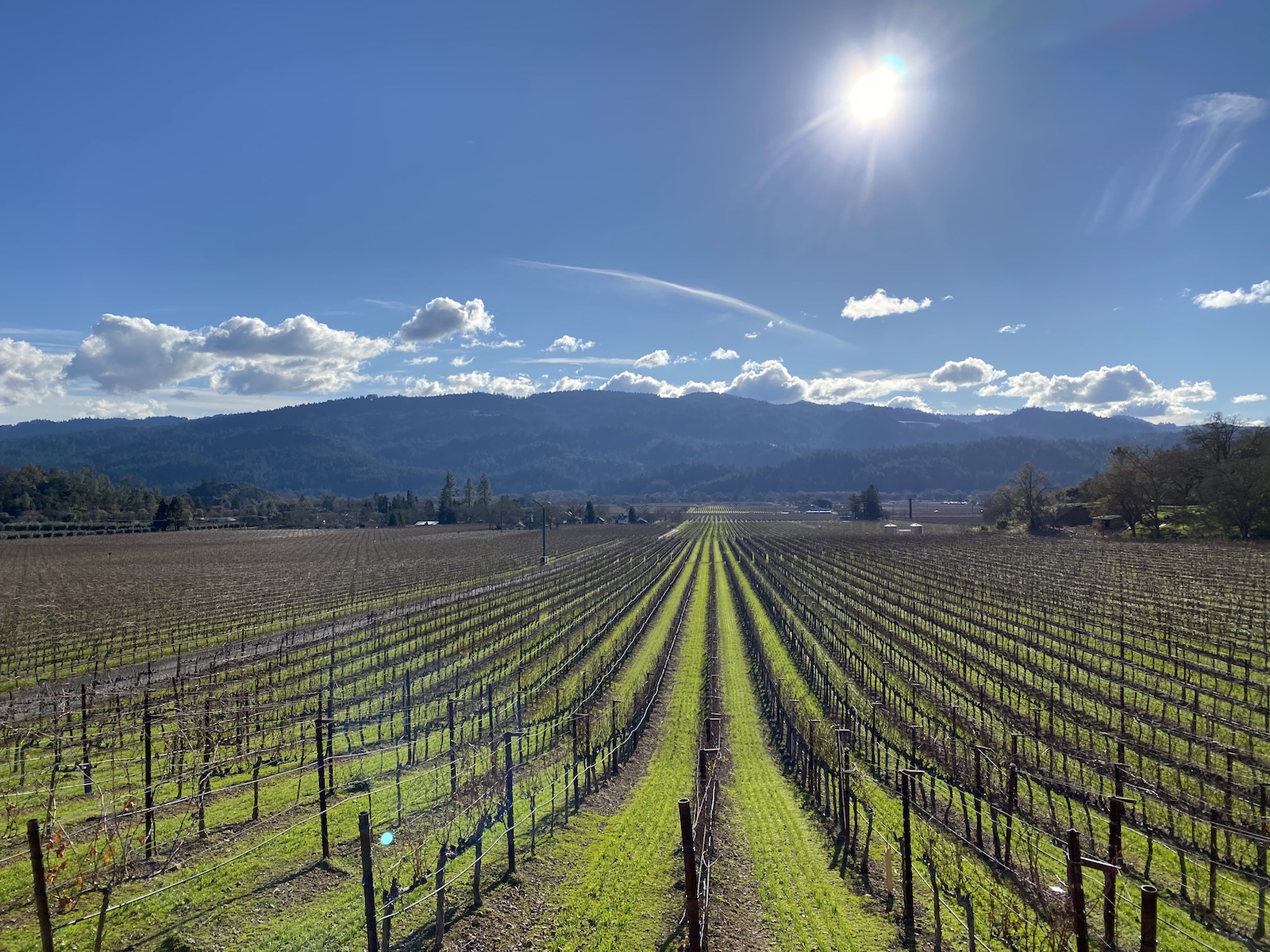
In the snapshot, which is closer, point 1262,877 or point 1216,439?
point 1262,877

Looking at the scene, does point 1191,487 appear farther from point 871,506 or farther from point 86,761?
point 86,761

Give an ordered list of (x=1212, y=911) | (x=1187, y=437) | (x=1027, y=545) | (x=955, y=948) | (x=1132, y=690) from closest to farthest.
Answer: (x=955, y=948)
(x=1212, y=911)
(x=1132, y=690)
(x=1027, y=545)
(x=1187, y=437)

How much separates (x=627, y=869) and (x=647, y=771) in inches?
206

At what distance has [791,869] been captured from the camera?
398 inches

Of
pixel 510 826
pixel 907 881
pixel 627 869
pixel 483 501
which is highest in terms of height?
pixel 483 501

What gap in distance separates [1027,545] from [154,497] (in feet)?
470

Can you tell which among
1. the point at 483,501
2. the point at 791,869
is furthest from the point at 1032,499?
the point at 483,501

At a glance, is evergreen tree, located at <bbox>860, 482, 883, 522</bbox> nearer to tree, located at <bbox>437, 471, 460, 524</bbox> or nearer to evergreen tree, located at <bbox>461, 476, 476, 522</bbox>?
evergreen tree, located at <bbox>461, 476, 476, 522</bbox>

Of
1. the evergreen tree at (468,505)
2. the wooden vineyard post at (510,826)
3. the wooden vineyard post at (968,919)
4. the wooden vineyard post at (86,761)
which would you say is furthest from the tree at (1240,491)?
the evergreen tree at (468,505)

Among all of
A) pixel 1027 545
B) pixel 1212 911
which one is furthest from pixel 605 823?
pixel 1027 545

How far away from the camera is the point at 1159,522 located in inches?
2694

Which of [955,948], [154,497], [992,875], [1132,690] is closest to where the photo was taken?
[955,948]

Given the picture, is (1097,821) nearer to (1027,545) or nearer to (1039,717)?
(1039,717)

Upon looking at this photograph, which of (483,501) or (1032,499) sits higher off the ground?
(1032,499)
